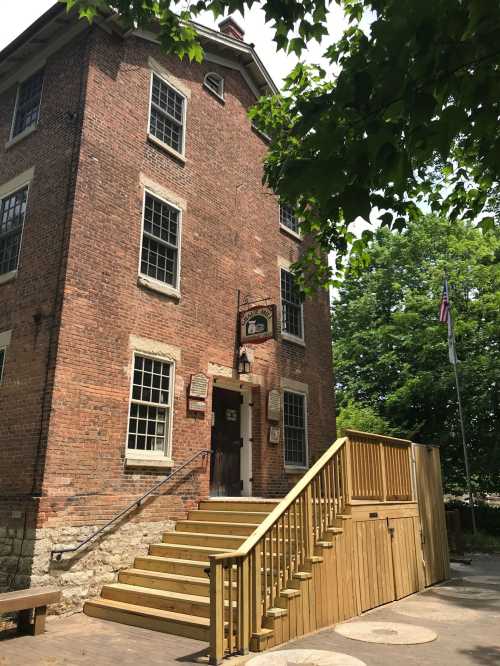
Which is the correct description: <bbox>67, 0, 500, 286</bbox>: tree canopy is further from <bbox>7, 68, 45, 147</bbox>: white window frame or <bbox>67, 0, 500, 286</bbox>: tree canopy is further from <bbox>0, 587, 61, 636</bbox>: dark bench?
<bbox>7, 68, 45, 147</bbox>: white window frame

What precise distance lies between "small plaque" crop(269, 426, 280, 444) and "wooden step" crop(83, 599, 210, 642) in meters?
5.28

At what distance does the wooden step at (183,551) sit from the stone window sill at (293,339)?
6.12 meters

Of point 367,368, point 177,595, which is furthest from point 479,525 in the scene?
point 177,595

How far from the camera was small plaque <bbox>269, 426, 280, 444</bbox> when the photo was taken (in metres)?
12.3

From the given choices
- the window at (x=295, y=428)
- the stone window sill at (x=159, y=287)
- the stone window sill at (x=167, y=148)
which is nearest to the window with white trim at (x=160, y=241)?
the stone window sill at (x=159, y=287)

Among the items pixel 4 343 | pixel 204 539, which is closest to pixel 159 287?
pixel 4 343

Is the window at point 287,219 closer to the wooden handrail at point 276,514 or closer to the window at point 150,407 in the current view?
the window at point 150,407

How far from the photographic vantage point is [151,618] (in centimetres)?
692

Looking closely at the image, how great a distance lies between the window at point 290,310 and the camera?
14188 millimetres

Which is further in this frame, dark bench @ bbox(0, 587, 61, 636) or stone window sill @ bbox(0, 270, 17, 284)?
stone window sill @ bbox(0, 270, 17, 284)

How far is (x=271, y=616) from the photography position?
19.5 feet

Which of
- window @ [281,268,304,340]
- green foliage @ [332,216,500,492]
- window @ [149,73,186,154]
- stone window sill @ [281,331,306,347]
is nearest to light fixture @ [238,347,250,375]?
stone window sill @ [281,331,306,347]

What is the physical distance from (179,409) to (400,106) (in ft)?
25.4

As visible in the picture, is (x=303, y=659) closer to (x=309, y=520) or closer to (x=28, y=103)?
(x=309, y=520)
